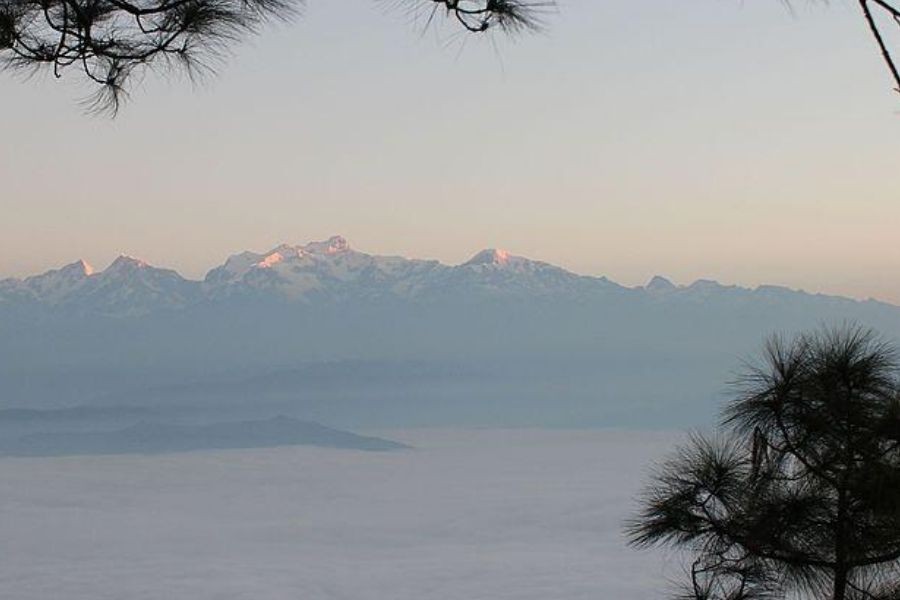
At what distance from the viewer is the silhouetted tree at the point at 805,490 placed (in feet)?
12.2

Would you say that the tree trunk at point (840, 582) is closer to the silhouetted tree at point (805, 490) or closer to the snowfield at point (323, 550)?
the silhouetted tree at point (805, 490)

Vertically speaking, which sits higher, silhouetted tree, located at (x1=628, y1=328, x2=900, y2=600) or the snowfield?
silhouetted tree, located at (x1=628, y1=328, x2=900, y2=600)

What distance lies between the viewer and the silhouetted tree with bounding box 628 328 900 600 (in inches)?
147

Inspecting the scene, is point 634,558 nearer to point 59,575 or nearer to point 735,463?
point 59,575

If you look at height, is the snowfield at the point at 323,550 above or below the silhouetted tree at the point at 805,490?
below

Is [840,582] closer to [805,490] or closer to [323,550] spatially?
[805,490]

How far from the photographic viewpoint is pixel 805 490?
3.84 m

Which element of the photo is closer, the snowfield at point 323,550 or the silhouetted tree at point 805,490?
the silhouetted tree at point 805,490

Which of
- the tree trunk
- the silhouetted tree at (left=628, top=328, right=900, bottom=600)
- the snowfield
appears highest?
the silhouetted tree at (left=628, top=328, right=900, bottom=600)

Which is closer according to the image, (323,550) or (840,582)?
(840,582)

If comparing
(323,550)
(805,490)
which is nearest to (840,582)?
(805,490)

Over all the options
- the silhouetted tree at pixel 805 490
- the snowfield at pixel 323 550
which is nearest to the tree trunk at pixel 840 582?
the silhouetted tree at pixel 805 490

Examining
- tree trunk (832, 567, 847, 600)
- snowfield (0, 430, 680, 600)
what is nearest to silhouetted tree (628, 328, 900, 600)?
tree trunk (832, 567, 847, 600)

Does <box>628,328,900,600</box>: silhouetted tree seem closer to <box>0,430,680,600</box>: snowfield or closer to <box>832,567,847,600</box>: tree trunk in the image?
<box>832,567,847,600</box>: tree trunk
